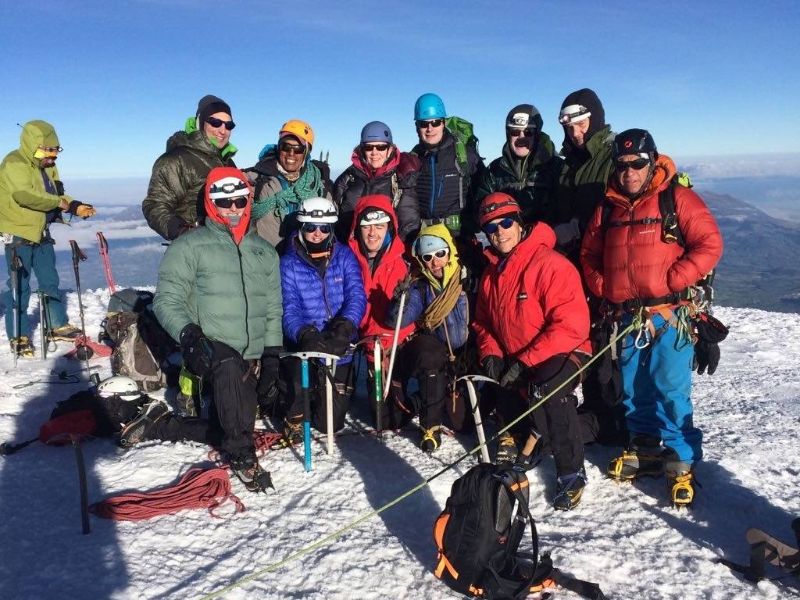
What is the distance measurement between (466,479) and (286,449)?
2473 millimetres

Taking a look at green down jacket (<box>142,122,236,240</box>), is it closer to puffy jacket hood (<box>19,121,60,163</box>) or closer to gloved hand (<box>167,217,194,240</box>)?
gloved hand (<box>167,217,194,240</box>)

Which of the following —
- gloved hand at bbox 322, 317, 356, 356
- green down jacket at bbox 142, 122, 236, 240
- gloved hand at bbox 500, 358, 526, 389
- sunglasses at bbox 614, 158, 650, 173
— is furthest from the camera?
green down jacket at bbox 142, 122, 236, 240

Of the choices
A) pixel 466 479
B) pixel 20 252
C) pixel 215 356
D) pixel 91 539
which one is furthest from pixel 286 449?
pixel 20 252

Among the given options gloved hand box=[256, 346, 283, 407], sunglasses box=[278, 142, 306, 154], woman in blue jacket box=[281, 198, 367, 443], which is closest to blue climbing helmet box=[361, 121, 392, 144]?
sunglasses box=[278, 142, 306, 154]

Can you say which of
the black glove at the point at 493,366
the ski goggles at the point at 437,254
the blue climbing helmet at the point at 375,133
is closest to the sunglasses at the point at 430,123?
the blue climbing helmet at the point at 375,133

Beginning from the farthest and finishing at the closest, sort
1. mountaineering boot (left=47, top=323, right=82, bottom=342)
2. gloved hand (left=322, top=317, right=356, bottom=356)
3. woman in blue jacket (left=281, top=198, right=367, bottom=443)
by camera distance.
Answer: mountaineering boot (left=47, top=323, right=82, bottom=342) → woman in blue jacket (left=281, top=198, right=367, bottom=443) → gloved hand (left=322, top=317, right=356, bottom=356)

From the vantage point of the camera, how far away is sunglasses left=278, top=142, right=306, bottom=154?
6.50 meters

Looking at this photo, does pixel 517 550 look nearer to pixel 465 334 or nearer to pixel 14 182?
pixel 465 334

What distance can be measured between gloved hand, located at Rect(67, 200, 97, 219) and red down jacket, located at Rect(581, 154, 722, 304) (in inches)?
282

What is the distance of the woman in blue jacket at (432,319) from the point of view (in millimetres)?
5676

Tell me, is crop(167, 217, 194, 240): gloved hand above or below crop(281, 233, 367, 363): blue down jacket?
above

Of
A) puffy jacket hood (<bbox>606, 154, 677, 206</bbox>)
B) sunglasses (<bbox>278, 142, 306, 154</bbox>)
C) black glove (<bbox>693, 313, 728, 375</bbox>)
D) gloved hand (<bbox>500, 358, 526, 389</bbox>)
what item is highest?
sunglasses (<bbox>278, 142, 306, 154</bbox>)

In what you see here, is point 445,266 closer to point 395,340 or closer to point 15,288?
point 395,340

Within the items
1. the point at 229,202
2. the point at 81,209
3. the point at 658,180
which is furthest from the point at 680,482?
the point at 81,209
